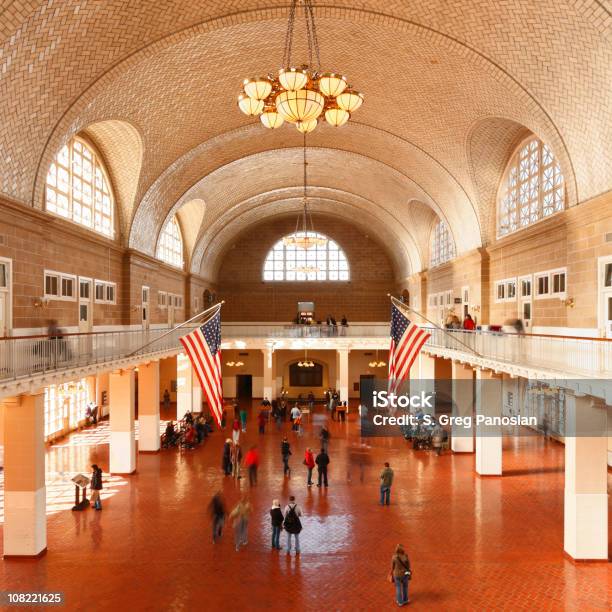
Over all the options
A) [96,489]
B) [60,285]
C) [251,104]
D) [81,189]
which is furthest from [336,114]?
[81,189]

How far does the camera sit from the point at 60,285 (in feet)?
52.3

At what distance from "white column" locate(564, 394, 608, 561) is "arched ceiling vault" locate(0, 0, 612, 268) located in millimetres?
5507

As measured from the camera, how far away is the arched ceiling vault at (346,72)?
11570 mm

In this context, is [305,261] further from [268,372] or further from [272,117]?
[272,117]

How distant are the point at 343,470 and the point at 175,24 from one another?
1343 cm

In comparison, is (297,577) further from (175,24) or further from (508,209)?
(508,209)

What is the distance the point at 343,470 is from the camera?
57.3ft

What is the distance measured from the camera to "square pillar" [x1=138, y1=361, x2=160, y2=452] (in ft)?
64.2

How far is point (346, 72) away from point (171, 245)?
47.4ft

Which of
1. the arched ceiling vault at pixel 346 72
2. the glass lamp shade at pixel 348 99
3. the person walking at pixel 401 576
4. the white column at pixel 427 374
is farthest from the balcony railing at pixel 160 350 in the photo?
the glass lamp shade at pixel 348 99

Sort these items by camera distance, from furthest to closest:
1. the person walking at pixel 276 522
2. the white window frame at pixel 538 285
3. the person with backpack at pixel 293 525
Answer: the white window frame at pixel 538 285 < the person walking at pixel 276 522 < the person with backpack at pixel 293 525

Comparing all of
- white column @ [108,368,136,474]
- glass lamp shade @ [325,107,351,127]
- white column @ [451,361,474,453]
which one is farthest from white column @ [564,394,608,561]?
white column @ [108,368,136,474]

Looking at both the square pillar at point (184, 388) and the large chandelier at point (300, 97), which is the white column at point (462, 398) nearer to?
the large chandelier at point (300, 97)

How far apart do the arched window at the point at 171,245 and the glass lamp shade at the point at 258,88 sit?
17083 mm
